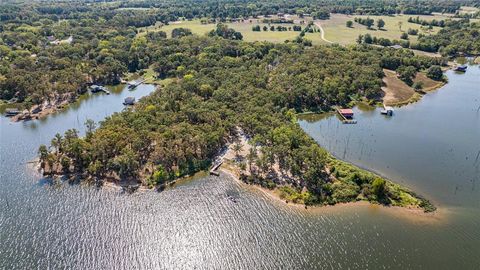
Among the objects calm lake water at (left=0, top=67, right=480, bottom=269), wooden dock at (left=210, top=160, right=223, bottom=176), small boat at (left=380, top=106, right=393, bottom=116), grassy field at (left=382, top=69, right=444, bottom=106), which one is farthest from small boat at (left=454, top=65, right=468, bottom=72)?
wooden dock at (left=210, top=160, right=223, bottom=176)

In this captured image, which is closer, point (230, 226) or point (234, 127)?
point (230, 226)

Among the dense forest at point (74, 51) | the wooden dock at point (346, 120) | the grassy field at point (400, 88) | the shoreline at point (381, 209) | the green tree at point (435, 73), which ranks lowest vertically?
the shoreline at point (381, 209)

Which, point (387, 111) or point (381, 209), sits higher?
point (387, 111)

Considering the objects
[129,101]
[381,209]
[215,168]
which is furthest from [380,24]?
[215,168]

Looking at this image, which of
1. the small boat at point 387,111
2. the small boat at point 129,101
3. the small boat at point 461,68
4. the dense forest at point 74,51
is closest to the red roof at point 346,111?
the small boat at point 387,111

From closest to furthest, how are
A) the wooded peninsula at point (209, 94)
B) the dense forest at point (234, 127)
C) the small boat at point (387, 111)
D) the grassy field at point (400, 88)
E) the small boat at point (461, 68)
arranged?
the dense forest at point (234, 127) < the wooded peninsula at point (209, 94) < the small boat at point (387, 111) < the grassy field at point (400, 88) < the small boat at point (461, 68)

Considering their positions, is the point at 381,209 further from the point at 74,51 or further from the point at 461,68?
the point at 74,51

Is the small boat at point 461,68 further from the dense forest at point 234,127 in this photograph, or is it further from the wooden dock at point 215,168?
the wooden dock at point 215,168

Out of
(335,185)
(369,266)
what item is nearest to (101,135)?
(335,185)
